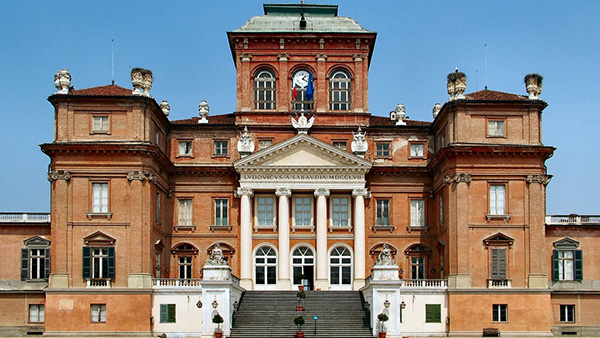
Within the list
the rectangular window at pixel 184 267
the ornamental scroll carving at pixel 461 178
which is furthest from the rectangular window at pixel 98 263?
the ornamental scroll carving at pixel 461 178

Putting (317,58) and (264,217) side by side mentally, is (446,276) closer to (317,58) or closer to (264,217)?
(264,217)

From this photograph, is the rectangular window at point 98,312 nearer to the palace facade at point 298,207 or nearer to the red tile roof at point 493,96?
the palace facade at point 298,207

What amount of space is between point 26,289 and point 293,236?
56.1ft

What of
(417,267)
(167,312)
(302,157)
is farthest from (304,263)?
(167,312)

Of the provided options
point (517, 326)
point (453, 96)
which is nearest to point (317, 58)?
point (453, 96)

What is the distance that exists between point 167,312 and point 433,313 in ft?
51.1

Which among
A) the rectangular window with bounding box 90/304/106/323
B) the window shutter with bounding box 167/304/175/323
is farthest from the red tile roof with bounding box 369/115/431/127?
the rectangular window with bounding box 90/304/106/323

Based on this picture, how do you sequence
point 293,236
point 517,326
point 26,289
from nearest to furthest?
point 517,326 → point 26,289 → point 293,236

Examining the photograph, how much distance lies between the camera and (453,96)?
163 feet

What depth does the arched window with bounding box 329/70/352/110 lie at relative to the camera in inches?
2224

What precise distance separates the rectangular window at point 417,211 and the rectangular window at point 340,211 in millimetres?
4382

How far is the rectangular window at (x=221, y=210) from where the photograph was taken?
54812mm

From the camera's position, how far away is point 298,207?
54344mm

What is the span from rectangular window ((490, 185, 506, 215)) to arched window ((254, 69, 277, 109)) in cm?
1645
